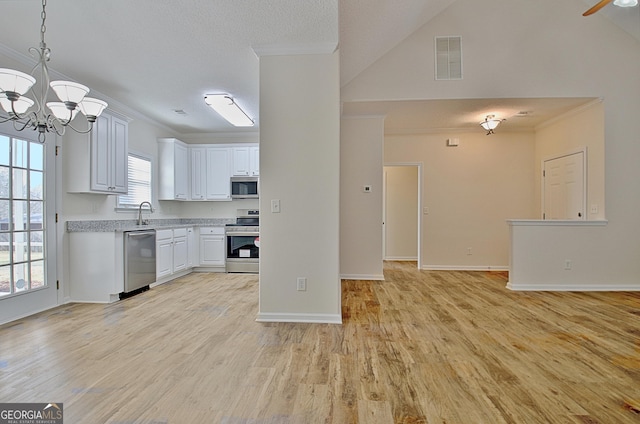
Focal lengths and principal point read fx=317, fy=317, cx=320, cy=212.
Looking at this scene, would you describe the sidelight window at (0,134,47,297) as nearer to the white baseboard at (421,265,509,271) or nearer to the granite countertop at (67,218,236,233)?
the granite countertop at (67,218,236,233)

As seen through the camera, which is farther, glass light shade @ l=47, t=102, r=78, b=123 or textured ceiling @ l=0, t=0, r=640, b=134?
textured ceiling @ l=0, t=0, r=640, b=134

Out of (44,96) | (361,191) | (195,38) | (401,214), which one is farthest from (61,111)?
(401,214)

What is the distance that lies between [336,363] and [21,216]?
3.61 metres

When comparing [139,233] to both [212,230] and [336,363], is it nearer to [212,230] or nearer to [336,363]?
[212,230]

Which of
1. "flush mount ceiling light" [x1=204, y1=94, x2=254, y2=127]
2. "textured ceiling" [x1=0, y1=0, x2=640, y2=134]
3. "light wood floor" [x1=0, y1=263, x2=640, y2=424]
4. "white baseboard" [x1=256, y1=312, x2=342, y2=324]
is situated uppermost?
"textured ceiling" [x1=0, y1=0, x2=640, y2=134]

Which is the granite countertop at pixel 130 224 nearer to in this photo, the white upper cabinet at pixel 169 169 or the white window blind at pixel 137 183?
the white window blind at pixel 137 183

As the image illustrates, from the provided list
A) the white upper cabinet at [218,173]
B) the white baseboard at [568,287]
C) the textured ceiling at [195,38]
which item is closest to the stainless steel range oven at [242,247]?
the white upper cabinet at [218,173]

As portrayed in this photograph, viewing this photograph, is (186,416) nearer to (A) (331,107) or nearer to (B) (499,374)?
(B) (499,374)

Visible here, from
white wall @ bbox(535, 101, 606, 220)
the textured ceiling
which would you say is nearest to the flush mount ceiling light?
the textured ceiling

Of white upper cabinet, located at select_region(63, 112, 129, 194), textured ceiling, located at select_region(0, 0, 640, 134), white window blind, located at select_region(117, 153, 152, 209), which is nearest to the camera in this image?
textured ceiling, located at select_region(0, 0, 640, 134)

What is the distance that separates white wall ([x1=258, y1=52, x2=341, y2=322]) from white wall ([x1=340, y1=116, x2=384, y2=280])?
6.78 feet

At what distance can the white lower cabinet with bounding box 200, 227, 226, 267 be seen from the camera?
5.87 meters

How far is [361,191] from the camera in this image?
5.21m

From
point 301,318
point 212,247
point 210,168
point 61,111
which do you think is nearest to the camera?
point 61,111
